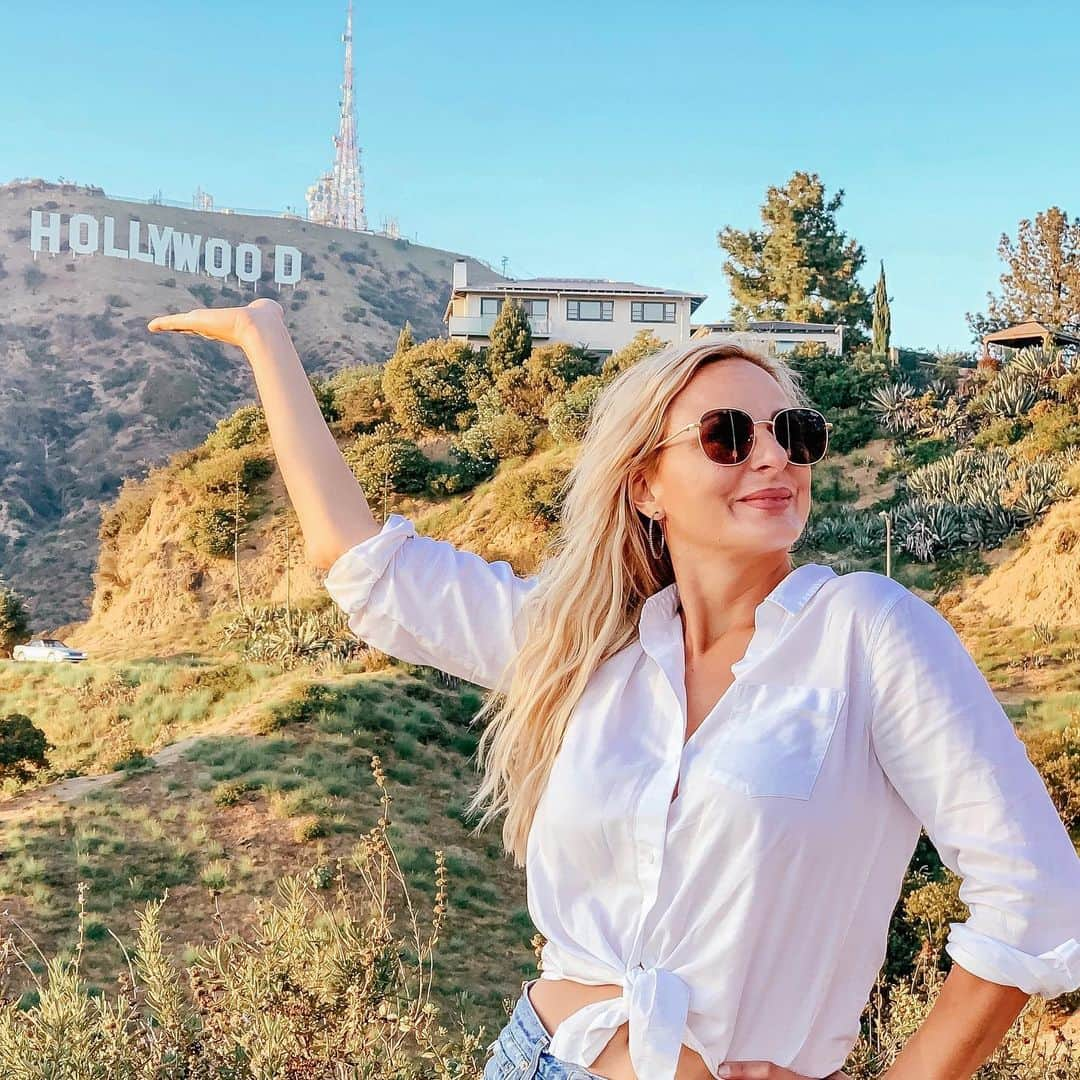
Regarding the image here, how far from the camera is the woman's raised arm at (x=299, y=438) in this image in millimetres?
1831

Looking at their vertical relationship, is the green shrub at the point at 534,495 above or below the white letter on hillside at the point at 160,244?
below

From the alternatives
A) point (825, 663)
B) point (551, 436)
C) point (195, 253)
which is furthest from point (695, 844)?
point (195, 253)

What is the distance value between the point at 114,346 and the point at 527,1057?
55103 mm

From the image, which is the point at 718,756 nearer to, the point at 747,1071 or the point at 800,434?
the point at 747,1071

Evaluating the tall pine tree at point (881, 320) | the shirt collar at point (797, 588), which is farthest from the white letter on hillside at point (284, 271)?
the shirt collar at point (797, 588)

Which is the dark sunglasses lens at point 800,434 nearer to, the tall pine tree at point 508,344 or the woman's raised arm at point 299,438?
the woman's raised arm at point 299,438

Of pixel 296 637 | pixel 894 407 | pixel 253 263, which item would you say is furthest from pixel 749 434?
pixel 253 263

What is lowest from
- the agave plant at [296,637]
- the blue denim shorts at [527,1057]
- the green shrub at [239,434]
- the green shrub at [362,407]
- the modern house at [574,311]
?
the agave plant at [296,637]

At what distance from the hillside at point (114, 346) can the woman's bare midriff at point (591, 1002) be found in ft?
112

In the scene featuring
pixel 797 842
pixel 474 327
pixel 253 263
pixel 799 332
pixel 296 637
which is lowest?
pixel 296 637

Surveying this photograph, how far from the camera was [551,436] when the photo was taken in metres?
22.7

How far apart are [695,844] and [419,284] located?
69220 millimetres

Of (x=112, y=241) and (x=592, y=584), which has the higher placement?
(x=112, y=241)

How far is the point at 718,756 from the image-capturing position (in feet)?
4.50
